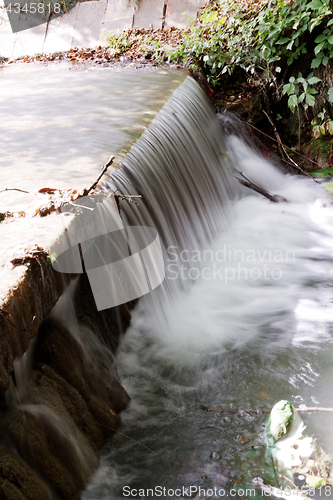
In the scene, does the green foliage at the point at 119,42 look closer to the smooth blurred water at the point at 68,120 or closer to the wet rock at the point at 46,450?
the smooth blurred water at the point at 68,120

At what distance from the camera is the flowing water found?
7.20ft

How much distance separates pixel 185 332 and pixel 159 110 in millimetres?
2378

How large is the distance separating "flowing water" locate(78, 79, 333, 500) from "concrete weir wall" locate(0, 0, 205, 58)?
10.2ft

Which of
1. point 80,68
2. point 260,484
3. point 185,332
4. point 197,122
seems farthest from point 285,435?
point 80,68

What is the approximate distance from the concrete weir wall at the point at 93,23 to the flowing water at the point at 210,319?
10.2ft

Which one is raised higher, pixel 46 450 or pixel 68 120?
pixel 68 120

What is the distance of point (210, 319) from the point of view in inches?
130

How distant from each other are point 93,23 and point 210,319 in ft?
23.7

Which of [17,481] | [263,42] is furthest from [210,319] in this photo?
[263,42]

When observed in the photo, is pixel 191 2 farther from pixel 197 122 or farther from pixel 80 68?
pixel 197 122

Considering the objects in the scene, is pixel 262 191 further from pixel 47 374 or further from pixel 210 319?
pixel 47 374

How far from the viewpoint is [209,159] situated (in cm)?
501

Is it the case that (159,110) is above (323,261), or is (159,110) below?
above

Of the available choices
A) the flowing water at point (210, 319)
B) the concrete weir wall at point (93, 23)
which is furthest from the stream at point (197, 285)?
the concrete weir wall at point (93, 23)
